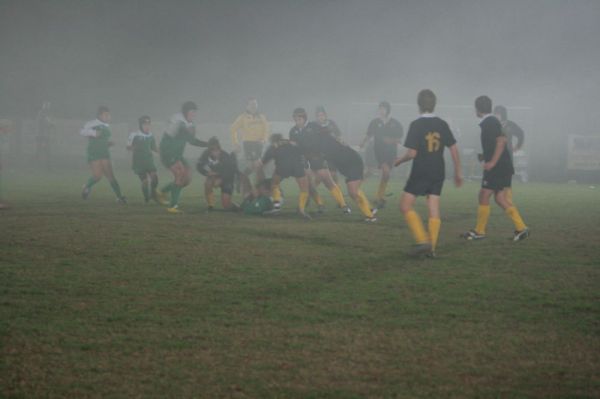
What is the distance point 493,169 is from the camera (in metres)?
10.6

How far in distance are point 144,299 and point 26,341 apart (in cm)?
144

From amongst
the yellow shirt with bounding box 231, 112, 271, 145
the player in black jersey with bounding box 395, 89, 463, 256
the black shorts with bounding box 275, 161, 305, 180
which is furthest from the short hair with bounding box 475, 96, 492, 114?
the yellow shirt with bounding box 231, 112, 271, 145

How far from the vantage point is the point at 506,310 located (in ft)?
19.7

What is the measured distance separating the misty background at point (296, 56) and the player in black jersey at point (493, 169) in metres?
26.9

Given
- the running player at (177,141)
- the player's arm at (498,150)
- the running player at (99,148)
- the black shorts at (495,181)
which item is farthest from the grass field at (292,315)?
the running player at (99,148)

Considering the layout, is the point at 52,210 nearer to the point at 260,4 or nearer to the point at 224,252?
the point at 224,252

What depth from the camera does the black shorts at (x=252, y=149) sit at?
2052 centimetres

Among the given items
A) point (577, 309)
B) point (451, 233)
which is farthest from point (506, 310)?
point (451, 233)

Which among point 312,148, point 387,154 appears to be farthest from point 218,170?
point 387,154

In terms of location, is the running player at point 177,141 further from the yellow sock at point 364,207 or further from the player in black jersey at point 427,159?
the player in black jersey at point 427,159

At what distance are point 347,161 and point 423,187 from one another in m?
4.50

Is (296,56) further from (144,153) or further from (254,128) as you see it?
(144,153)

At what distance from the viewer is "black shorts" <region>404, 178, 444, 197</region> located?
8.93 m

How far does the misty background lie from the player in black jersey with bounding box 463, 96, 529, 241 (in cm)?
2686
